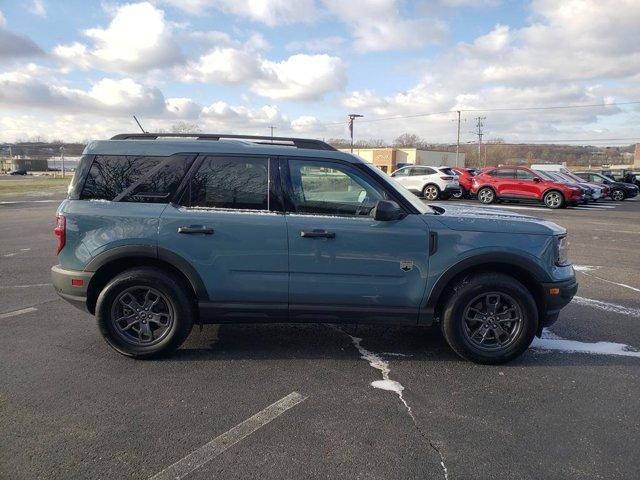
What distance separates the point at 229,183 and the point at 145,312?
134 cm

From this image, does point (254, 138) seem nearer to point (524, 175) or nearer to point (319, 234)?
point (319, 234)

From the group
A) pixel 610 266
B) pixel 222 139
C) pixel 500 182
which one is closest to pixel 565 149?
pixel 500 182

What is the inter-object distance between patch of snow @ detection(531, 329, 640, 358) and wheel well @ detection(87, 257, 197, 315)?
3.34 m

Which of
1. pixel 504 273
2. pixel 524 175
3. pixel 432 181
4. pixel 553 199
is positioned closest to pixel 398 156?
pixel 432 181

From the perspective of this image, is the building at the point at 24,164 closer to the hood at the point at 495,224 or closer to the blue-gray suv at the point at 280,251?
the blue-gray suv at the point at 280,251

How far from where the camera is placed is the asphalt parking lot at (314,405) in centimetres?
262

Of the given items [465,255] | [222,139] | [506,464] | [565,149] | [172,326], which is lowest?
[506,464]

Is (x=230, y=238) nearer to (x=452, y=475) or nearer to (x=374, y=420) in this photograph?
(x=374, y=420)

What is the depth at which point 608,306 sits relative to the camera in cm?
559

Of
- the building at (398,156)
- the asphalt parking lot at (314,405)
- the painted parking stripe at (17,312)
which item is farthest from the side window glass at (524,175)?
the building at (398,156)

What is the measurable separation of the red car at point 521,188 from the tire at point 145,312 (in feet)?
62.9

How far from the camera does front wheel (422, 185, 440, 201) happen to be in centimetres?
2170

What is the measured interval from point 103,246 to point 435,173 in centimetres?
1964

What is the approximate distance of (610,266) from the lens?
26.1 feet
